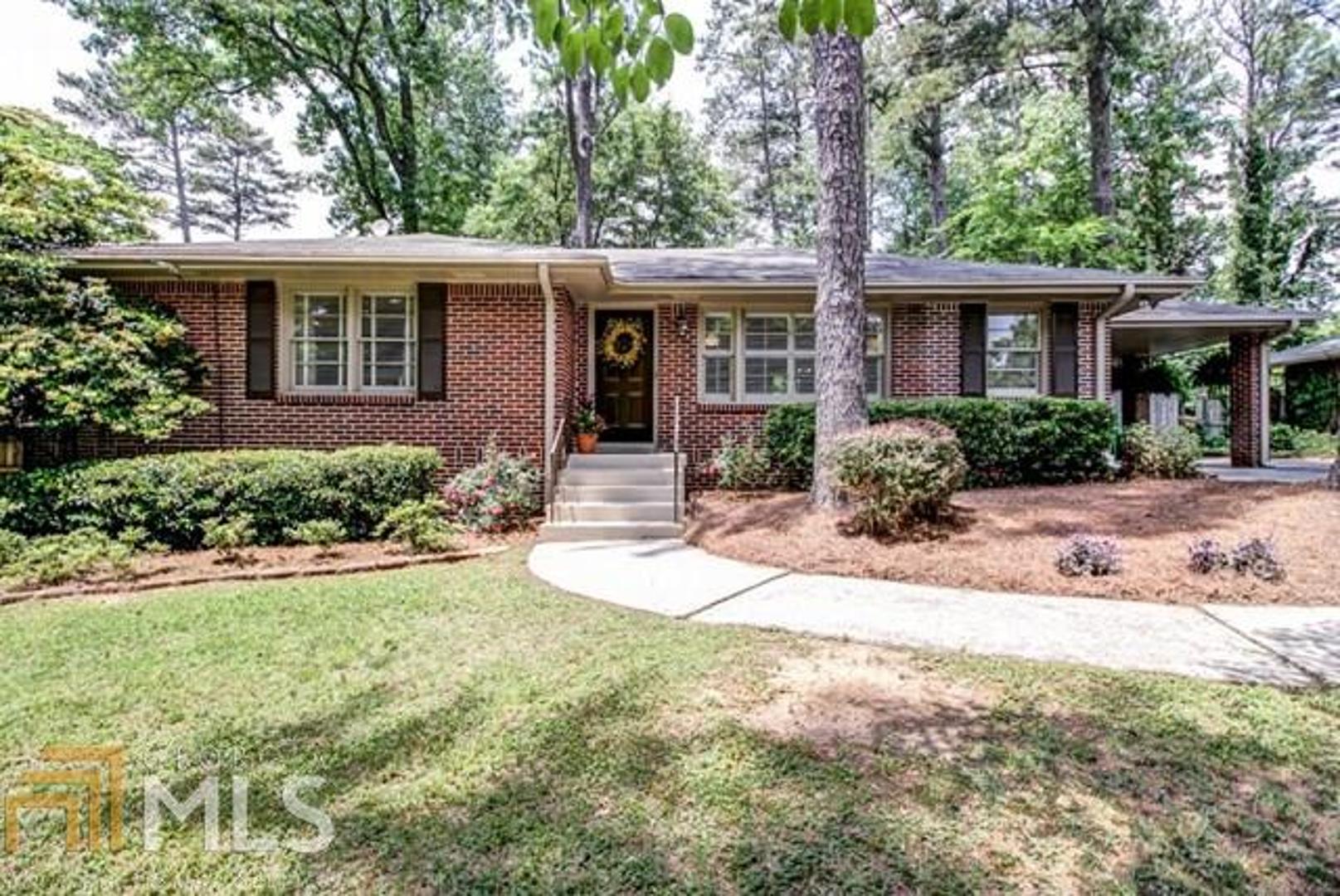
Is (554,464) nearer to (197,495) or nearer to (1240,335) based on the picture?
(197,495)

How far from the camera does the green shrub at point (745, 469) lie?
9.52 m

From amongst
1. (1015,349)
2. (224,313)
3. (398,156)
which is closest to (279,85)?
(398,156)

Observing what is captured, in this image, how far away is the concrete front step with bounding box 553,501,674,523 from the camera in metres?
7.84

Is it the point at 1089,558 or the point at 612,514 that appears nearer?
the point at 1089,558

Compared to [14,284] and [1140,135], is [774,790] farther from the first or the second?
[1140,135]

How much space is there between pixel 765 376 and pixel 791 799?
8291 mm

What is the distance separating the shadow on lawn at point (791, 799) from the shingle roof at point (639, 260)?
20.8 feet

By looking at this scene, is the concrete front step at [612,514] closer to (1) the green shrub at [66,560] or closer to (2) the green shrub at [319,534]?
(2) the green shrub at [319,534]

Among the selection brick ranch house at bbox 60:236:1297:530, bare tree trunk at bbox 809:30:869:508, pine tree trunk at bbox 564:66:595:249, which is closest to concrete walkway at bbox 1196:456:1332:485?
brick ranch house at bbox 60:236:1297:530

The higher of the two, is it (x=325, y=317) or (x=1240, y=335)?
(x=1240, y=335)

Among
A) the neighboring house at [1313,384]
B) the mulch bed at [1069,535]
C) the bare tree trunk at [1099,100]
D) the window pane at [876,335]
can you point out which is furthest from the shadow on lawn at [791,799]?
the neighboring house at [1313,384]

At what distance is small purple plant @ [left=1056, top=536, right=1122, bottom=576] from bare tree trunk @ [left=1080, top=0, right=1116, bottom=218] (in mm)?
14336

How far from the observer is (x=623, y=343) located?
1063 centimetres

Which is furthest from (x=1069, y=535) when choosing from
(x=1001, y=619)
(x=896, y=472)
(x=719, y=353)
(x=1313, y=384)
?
(x=1313, y=384)
